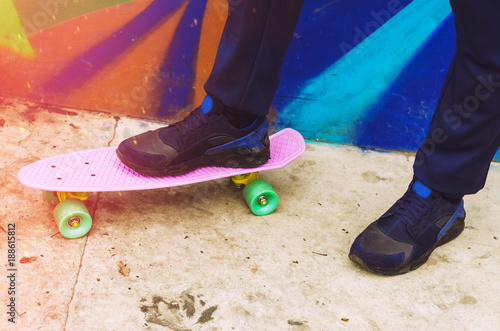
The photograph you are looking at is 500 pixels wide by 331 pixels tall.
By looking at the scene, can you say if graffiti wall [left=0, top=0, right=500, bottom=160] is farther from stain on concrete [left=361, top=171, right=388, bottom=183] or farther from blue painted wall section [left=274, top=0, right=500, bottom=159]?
stain on concrete [left=361, top=171, right=388, bottom=183]

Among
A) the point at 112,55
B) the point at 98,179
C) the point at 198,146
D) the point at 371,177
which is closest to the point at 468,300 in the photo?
the point at 371,177

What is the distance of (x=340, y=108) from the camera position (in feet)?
8.11

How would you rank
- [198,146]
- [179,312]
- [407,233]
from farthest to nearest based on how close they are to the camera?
[198,146]
[407,233]
[179,312]

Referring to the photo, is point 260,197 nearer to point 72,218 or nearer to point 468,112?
point 72,218

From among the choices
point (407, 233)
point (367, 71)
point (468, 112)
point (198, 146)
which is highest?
point (468, 112)

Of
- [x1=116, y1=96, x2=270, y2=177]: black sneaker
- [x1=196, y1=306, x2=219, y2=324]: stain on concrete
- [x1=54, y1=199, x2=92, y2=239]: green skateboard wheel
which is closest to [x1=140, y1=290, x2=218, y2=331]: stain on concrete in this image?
[x1=196, y1=306, x2=219, y2=324]: stain on concrete

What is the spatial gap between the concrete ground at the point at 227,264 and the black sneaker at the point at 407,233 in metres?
0.05

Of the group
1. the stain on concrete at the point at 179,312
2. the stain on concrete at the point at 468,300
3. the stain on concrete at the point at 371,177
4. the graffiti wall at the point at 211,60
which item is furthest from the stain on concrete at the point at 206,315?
the graffiti wall at the point at 211,60

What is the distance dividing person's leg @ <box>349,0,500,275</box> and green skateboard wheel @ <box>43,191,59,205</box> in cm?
108

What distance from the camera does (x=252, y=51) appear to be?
5.54ft

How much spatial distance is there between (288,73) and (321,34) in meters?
0.24

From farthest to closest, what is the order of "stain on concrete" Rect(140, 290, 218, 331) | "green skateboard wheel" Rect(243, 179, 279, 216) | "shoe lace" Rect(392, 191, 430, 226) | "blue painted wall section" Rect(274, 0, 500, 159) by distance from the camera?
"blue painted wall section" Rect(274, 0, 500, 159) < "green skateboard wheel" Rect(243, 179, 279, 216) < "shoe lace" Rect(392, 191, 430, 226) < "stain on concrete" Rect(140, 290, 218, 331)

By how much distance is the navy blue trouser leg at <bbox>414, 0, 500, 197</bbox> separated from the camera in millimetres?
1434

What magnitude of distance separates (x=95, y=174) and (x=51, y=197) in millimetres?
179
